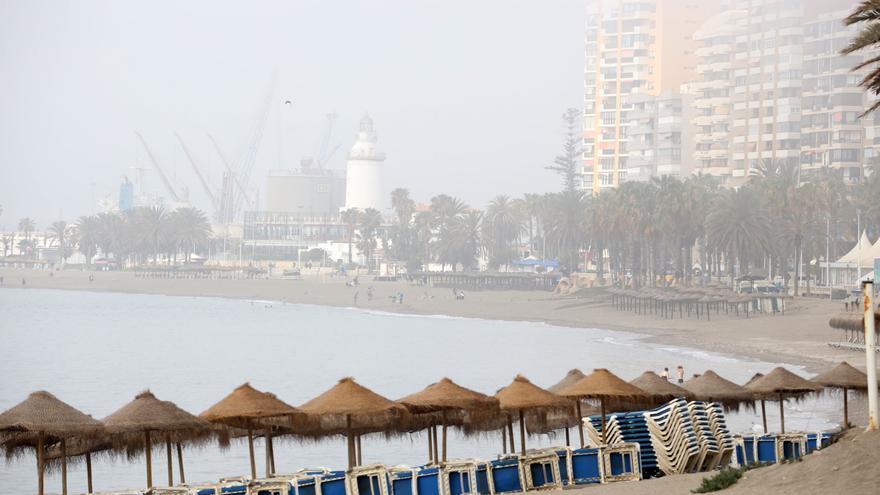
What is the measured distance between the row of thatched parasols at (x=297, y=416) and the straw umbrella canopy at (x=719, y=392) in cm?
90

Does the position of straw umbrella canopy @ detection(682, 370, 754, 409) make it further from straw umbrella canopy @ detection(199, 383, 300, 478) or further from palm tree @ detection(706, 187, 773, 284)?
palm tree @ detection(706, 187, 773, 284)

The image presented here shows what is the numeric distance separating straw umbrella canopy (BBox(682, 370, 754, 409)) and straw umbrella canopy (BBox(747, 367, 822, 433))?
0.19 m

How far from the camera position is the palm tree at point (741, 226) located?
85.0 metres

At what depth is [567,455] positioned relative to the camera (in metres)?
18.8

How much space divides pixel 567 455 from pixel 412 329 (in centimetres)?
7144

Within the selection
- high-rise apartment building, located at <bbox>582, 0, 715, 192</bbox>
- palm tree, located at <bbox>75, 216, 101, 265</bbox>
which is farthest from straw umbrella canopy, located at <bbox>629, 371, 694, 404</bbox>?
palm tree, located at <bbox>75, 216, 101, 265</bbox>

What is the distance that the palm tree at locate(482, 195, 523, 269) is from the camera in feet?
478

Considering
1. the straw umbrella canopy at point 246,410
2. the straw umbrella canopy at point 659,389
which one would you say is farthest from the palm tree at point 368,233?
the straw umbrella canopy at point 246,410

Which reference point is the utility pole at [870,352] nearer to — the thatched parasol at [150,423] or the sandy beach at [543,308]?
the thatched parasol at [150,423]

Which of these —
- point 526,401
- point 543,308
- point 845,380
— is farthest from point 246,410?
point 543,308

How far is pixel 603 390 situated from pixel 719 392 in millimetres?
3429

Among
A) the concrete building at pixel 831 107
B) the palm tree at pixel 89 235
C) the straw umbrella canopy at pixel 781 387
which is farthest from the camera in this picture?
the palm tree at pixel 89 235

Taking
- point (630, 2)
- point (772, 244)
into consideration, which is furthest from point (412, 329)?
point (630, 2)

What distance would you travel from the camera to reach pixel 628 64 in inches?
6993
